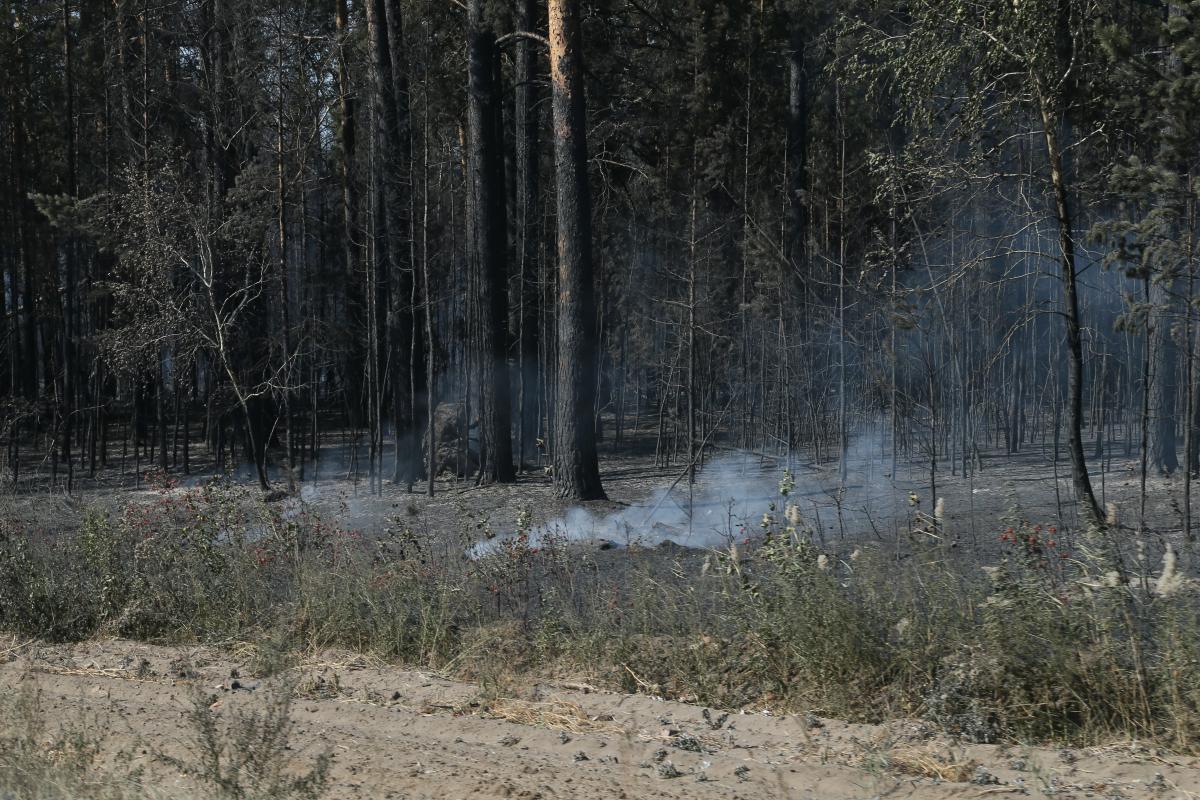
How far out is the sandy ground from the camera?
5559mm

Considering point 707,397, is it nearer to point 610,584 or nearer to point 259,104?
point 259,104

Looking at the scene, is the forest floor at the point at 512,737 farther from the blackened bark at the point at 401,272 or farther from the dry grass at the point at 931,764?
the blackened bark at the point at 401,272

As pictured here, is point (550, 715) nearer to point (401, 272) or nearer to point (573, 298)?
point (573, 298)

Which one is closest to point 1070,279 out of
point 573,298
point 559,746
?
point 573,298

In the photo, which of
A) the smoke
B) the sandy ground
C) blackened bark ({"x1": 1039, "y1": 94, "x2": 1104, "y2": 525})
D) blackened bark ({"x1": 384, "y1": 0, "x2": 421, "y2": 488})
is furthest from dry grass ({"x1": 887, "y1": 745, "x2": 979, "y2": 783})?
blackened bark ({"x1": 384, "y1": 0, "x2": 421, "y2": 488})

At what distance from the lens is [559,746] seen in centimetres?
652

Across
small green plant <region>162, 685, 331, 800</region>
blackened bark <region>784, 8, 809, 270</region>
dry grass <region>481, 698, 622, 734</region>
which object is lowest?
dry grass <region>481, 698, 622, 734</region>

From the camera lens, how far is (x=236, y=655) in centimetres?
871

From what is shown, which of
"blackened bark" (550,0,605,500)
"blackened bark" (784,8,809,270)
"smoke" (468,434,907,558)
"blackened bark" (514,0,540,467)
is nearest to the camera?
"smoke" (468,434,907,558)

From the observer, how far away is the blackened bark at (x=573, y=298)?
15141 millimetres

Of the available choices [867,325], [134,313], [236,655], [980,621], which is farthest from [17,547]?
[867,325]

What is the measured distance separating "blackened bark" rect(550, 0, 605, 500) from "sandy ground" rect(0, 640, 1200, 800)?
7.16 metres

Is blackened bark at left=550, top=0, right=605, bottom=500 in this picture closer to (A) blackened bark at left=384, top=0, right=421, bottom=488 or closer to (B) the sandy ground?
(A) blackened bark at left=384, top=0, right=421, bottom=488

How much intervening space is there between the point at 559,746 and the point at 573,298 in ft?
30.6
